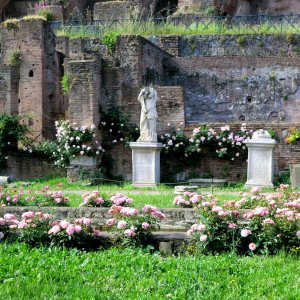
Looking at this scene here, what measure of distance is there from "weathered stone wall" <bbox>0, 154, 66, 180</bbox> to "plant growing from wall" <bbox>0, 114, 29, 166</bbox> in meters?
0.22

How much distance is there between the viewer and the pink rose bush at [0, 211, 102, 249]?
717cm

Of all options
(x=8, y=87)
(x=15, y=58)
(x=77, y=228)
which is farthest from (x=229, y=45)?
(x=77, y=228)

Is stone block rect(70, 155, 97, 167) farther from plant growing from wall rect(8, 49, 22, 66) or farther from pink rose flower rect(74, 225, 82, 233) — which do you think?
pink rose flower rect(74, 225, 82, 233)

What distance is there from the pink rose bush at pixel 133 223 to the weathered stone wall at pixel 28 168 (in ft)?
29.8

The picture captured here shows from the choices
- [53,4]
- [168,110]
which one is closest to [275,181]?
[168,110]

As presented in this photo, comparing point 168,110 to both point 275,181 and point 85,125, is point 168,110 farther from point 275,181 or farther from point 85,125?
point 275,181

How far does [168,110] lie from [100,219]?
26.8 ft

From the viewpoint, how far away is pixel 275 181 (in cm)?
1484

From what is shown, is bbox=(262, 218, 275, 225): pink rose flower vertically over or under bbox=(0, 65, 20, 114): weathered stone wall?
under

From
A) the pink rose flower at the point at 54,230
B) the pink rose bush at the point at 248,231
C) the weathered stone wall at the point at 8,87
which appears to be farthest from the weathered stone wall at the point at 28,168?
the pink rose bush at the point at 248,231

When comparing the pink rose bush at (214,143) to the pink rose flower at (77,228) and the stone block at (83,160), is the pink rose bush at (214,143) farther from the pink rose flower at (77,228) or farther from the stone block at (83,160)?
the pink rose flower at (77,228)

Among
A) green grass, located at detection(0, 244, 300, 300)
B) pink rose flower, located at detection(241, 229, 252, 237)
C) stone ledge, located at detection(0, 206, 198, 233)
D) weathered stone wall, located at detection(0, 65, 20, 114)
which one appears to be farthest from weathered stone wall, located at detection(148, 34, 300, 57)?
green grass, located at detection(0, 244, 300, 300)

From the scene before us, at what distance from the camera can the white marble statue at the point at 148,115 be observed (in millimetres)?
14805

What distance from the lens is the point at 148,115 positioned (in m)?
14.8
